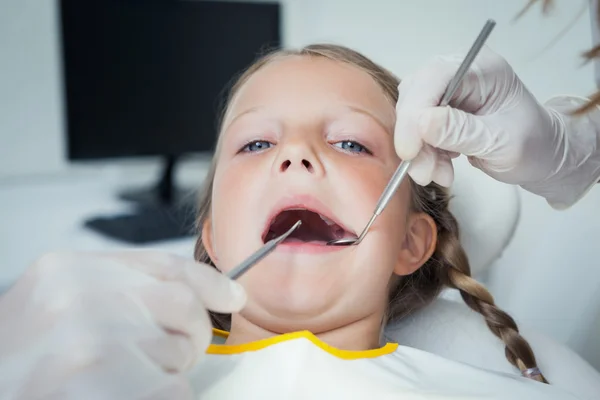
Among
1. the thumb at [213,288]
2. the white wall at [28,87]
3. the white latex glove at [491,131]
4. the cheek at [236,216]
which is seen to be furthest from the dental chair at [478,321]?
the white wall at [28,87]

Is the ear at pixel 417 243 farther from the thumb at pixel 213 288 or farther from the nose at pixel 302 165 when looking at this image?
the thumb at pixel 213 288

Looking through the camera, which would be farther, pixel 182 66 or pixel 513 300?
pixel 182 66

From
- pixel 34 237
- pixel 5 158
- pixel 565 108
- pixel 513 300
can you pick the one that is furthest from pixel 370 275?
pixel 5 158

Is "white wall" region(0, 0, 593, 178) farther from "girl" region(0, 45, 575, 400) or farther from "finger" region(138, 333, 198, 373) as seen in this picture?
"finger" region(138, 333, 198, 373)

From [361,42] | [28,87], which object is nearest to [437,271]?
[361,42]

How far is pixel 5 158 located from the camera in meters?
2.58

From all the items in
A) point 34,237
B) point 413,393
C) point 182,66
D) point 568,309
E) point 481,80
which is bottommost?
point 34,237

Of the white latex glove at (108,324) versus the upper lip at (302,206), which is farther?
the upper lip at (302,206)

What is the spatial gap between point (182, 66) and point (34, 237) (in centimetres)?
78

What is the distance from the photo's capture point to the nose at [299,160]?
37.0 inches

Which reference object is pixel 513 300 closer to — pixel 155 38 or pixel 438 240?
pixel 438 240

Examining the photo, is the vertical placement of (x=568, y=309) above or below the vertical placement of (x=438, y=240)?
below

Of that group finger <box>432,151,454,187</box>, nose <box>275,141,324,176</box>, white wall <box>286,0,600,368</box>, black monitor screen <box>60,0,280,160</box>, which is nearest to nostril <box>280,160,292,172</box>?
nose <box>275,141,324,176</box>

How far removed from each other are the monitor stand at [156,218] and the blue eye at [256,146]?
2.42 feet
